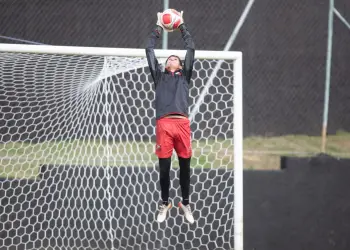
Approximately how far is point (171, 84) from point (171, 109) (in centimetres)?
12

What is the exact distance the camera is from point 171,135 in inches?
86.2

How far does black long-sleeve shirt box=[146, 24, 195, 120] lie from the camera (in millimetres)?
2197

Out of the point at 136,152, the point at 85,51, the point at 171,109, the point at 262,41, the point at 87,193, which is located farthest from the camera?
the point at 262,41

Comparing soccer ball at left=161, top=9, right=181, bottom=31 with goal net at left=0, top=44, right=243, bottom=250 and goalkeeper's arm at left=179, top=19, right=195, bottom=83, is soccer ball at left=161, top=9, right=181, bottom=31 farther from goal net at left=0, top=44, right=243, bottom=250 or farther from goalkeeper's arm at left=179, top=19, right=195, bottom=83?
goal net at left=0, top=44, right=243, bottom=250

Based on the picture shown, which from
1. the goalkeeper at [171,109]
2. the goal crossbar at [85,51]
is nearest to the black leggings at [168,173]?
the goalkeeper at [171,109]

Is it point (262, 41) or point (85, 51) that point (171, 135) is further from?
point (262, 41)

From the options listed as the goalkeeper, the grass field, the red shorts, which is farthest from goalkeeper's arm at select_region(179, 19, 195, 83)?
the grass field

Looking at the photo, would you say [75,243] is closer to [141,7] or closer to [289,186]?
[289,186]

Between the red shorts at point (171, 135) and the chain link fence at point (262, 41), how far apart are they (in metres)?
1.43

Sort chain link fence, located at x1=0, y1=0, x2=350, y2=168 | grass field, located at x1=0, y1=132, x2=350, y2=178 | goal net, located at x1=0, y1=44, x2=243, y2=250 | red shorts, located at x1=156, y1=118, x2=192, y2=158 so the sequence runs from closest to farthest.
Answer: red shorts, located at x1=156, y1=118, x2=192, y2=158 < goal net, located at x1=0, y1=44, x2=243, y2=250 < grass field, located at x1=0, y1=132, x2=350, y2=178 < chain link fence, located at x1=0, y1=0, x2=350, y2=168

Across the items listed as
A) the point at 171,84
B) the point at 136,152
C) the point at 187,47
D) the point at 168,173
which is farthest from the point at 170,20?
the point at 136,152

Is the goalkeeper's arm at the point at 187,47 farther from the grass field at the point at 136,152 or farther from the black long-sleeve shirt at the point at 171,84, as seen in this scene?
the grass field at the point at 136,152

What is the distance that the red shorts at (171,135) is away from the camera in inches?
85.9

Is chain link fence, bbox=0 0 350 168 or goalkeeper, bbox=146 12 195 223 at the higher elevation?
chain link fence, bbox=0 0 350 168
